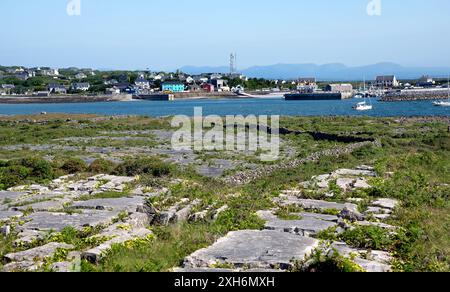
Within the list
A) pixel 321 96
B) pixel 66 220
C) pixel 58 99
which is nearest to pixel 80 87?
pixel 58 99

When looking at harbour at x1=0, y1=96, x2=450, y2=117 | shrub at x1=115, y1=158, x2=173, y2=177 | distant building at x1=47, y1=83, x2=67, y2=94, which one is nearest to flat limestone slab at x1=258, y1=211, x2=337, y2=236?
shrub at x1=115, y1=158, x2=173, y2=177

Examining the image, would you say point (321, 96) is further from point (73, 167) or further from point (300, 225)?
point (300, 225)

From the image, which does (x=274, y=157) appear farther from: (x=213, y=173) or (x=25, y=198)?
(x=25, y=198)

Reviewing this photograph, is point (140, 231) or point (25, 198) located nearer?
point (140, 231)

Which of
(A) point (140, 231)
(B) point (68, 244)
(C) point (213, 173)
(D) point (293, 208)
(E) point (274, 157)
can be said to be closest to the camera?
(B) point (68, 244)
